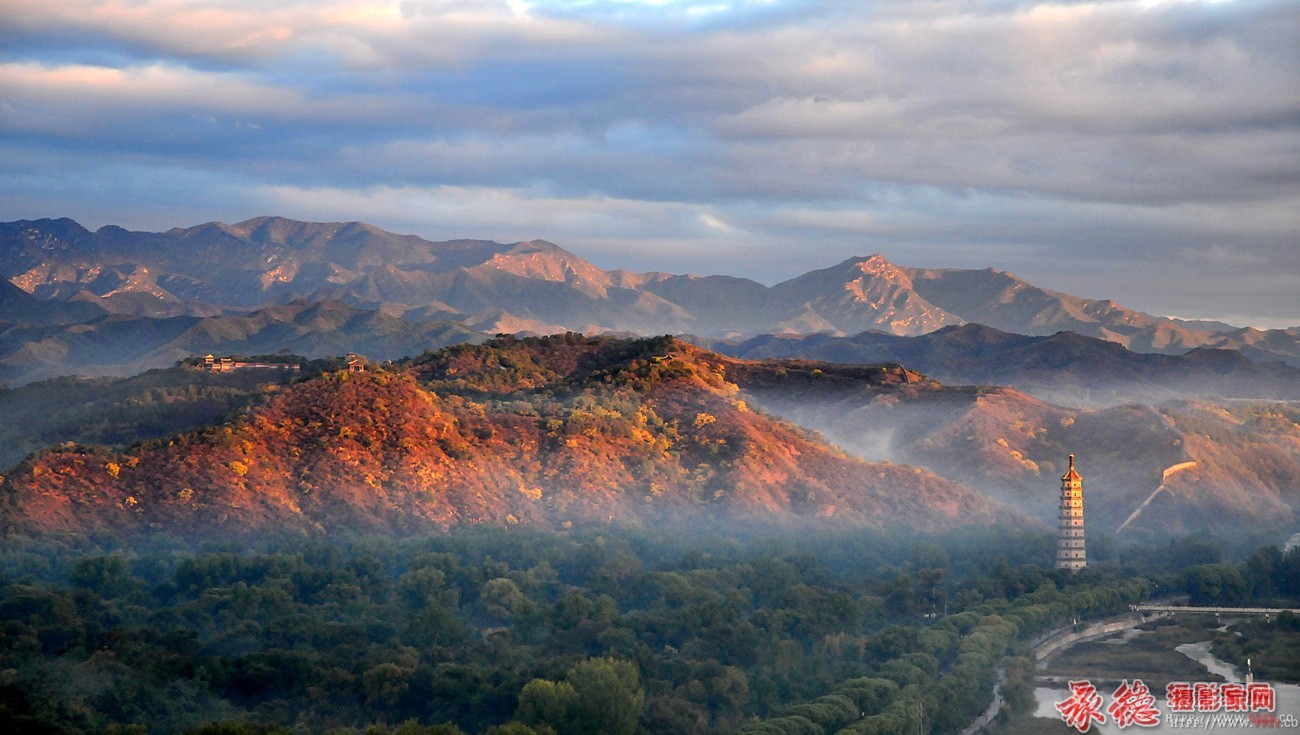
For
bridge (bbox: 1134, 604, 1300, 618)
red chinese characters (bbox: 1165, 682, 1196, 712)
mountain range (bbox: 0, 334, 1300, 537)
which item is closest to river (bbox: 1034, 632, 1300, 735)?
red chinese characters (bbox: 1165, 682, 1196, 712)

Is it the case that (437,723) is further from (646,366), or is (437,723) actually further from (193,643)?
(646,366)

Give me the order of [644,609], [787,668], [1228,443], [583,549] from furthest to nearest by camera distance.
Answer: [1228,443]
[583,549]
[644,609]
[787,668]

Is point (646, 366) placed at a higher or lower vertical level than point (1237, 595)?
higher

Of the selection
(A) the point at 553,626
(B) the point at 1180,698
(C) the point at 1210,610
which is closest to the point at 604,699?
(A) the point at 553,626

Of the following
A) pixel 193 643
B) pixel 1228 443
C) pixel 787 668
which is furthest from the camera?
pixel 1228 443

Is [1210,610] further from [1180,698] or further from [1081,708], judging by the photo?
[1081,708]

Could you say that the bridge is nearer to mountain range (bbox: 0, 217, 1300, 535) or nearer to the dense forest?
the dense forest

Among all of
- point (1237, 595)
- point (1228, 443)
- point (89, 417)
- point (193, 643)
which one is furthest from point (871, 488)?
point (193, 643)
